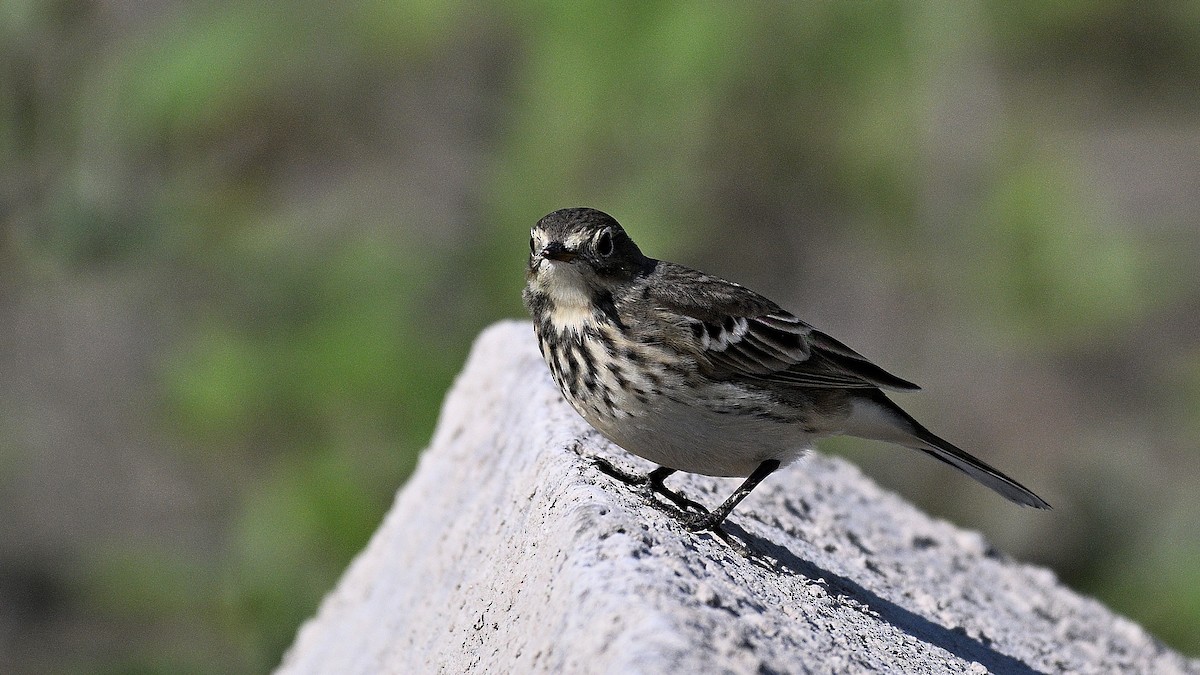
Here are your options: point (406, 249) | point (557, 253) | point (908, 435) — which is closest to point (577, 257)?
point (557, 253)

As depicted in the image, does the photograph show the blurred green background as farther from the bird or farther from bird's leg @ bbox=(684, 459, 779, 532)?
bird's leg @ bbox=(684, 459, 779, 532)

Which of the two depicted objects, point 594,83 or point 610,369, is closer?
point 610,369

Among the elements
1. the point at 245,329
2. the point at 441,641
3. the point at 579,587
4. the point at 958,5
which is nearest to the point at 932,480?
the point at 958,5

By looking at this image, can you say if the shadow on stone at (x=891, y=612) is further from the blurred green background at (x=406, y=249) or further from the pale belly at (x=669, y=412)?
the blurred green background at (x=406, y=249)

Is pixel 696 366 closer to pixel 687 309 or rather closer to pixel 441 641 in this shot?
pixel 687 309

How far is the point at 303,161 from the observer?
909 cm

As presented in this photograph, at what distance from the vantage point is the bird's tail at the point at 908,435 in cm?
386

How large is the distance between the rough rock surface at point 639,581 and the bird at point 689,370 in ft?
0.48

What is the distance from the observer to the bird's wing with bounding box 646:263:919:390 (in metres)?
3.49

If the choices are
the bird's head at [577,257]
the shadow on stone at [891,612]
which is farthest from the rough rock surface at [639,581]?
the bird's head at [577,257]

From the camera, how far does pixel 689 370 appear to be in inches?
132

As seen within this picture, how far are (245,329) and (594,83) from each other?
196 centimetres

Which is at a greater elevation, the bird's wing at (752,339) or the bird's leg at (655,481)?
the bird's wing at (752,339)

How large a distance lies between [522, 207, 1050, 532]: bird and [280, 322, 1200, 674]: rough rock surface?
0.48 feet
